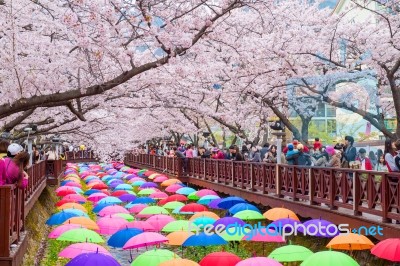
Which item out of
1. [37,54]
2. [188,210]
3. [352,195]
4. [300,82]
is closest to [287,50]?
[300,82]

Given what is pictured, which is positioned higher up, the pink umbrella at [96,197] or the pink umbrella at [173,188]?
the pink umbrella at [173,188]

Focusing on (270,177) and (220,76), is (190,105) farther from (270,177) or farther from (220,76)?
(270,177)

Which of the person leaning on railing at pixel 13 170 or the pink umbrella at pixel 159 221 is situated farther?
the pink umbrella at pixel 159 221

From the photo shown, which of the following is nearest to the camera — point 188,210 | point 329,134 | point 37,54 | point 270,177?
point 37,54

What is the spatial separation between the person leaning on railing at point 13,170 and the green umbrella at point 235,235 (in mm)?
5966

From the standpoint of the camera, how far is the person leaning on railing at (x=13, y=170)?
35.6ft

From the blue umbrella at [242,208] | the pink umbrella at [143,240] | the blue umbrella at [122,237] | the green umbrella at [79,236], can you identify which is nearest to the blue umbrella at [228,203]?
the blue umbrella at [242,208]

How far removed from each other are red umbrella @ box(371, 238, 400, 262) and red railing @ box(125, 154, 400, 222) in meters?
2.18

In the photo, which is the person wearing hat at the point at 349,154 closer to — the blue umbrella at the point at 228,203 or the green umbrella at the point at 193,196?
the blue umbrella at the point at 228,203

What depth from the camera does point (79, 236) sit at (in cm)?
1541

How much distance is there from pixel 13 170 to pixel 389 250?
6369 mm

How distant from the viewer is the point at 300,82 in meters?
23.5

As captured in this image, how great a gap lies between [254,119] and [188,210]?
45.3ft

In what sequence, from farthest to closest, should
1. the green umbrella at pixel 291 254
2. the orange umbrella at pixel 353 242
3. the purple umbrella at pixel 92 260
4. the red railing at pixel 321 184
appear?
the red railing at pixel 321 184 < the orange umbrella at pixel 353 242 < the green umbrella at pixel 291 254 < the purple umbrella at pixel 92 260
